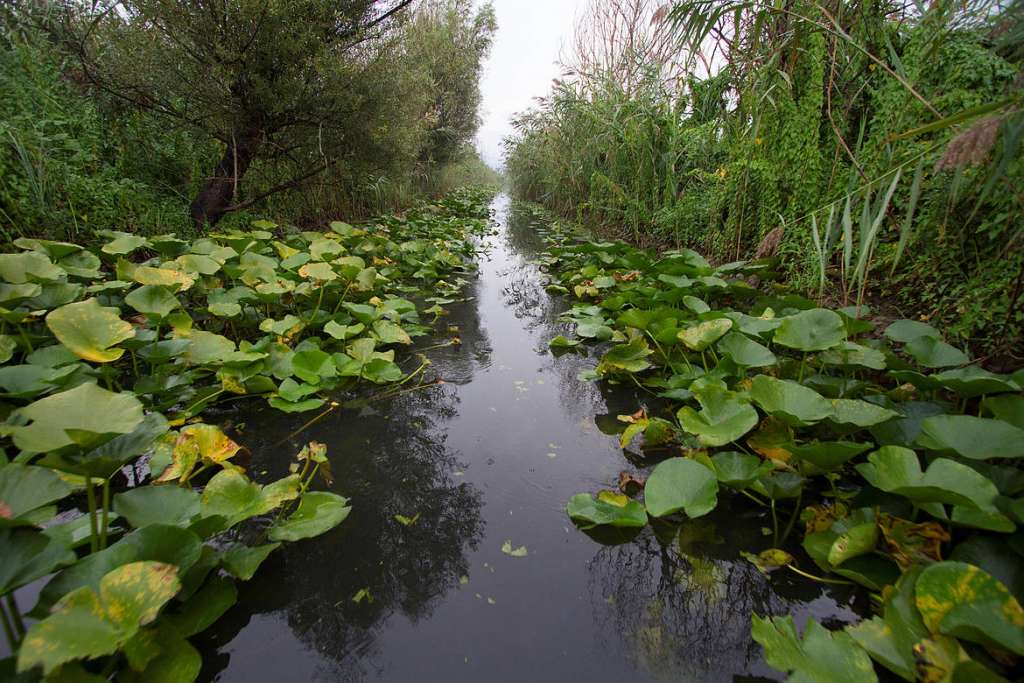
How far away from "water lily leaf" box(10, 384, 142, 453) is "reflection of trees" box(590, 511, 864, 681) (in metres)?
0.95

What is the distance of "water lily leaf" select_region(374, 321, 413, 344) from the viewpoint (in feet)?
6.94

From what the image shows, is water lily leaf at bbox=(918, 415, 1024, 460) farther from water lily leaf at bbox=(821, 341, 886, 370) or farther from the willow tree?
the willow tree

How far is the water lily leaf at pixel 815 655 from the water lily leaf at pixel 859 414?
515 millimetres

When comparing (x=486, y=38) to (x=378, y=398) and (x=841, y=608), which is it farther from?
(x=841, y=608)

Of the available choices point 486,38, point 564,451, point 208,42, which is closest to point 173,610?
point 564,451

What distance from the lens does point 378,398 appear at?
1.82m

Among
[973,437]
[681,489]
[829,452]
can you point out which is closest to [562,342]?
[681,489]

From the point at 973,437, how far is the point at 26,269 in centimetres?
267

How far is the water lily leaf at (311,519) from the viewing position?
3.25 feet

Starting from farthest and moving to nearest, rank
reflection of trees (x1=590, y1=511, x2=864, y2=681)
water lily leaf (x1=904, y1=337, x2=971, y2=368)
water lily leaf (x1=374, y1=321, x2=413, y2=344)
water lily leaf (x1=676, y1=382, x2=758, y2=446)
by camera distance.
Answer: water lily leaf (x1=374, y1=321, x2=413, y2=344) < water lily leaf (x1=904, y1=337, x2=971, y2=368) < water lily leaf (x1=676, y1=382, x2=758, y2=446) < reflection of trees (x1=590, y1=511, x2=864, y2=681)

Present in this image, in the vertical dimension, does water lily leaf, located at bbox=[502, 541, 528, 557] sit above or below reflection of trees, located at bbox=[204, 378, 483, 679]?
below

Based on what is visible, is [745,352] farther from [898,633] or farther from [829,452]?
[898,633]

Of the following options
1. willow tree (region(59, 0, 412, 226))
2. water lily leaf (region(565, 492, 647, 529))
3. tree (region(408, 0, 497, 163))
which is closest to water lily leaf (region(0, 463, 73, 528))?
water lily leaf (region(565, 492, 647, 529))

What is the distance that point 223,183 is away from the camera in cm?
347
